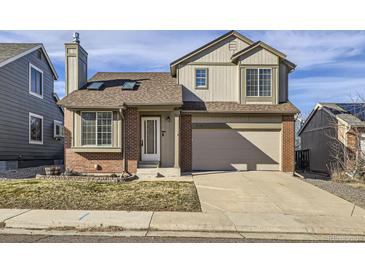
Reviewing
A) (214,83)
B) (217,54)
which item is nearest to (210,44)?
(217,54)

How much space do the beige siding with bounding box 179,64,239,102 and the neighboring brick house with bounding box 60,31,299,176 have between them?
5 centimetres

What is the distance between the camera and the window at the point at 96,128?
14859 mm

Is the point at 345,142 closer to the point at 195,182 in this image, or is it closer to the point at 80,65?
the point at 195,182

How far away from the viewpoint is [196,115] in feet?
53.6

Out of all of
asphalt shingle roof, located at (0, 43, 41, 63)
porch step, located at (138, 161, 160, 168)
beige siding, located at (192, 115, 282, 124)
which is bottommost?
A: porch step, located at (138, 161, 160, 168)

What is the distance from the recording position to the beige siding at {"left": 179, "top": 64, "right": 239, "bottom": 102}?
16.9 m

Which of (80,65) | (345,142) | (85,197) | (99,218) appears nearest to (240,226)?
(99,218)

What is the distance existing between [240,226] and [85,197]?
4.69 metres

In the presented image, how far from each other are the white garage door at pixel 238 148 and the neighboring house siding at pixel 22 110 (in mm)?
9138

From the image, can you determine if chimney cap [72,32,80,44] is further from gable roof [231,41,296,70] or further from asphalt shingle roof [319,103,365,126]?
asphalt shingle roof [319,103,365,126]

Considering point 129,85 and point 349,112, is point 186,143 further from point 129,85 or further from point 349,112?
point 349,112

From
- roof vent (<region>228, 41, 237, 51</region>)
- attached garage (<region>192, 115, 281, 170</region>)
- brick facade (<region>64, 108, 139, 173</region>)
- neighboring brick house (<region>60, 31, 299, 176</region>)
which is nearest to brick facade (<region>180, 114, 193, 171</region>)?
neighboring brick house (<region>60, 31, 299, 176</region>)

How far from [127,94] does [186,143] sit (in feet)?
12.0

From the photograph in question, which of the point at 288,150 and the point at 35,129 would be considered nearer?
the point at 288,150
